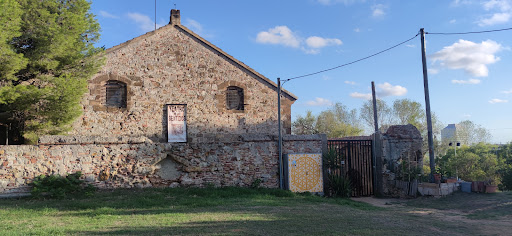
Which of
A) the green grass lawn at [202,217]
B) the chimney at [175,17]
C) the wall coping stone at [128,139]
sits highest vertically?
the chimney at [175,17]

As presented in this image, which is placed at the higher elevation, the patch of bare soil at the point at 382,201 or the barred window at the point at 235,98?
the barred window at the point at 235,98

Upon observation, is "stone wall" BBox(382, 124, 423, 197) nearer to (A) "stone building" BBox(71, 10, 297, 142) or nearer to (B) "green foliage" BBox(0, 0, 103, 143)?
(A) "stone building" BBox(71, 10, 297, 142)

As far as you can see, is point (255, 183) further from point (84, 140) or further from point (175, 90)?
point (175, 90)

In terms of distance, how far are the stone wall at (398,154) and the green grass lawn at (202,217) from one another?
220 cm

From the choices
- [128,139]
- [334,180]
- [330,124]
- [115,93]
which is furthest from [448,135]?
[128,139]

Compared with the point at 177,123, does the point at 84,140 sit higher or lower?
lower

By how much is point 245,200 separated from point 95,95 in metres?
8.85

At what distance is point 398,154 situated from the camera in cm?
1461

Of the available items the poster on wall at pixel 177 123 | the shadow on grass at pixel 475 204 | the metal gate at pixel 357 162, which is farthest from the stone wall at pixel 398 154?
the poster on wall at pixel 177 123

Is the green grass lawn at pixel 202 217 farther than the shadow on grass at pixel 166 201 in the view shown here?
No

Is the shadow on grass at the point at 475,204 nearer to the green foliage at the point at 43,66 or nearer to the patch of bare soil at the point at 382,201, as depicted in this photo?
the patch of bare soil at the point at 382,201

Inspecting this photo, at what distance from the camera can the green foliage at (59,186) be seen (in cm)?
1116

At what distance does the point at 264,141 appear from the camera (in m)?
13.6

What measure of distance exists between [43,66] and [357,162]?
12.3 m
